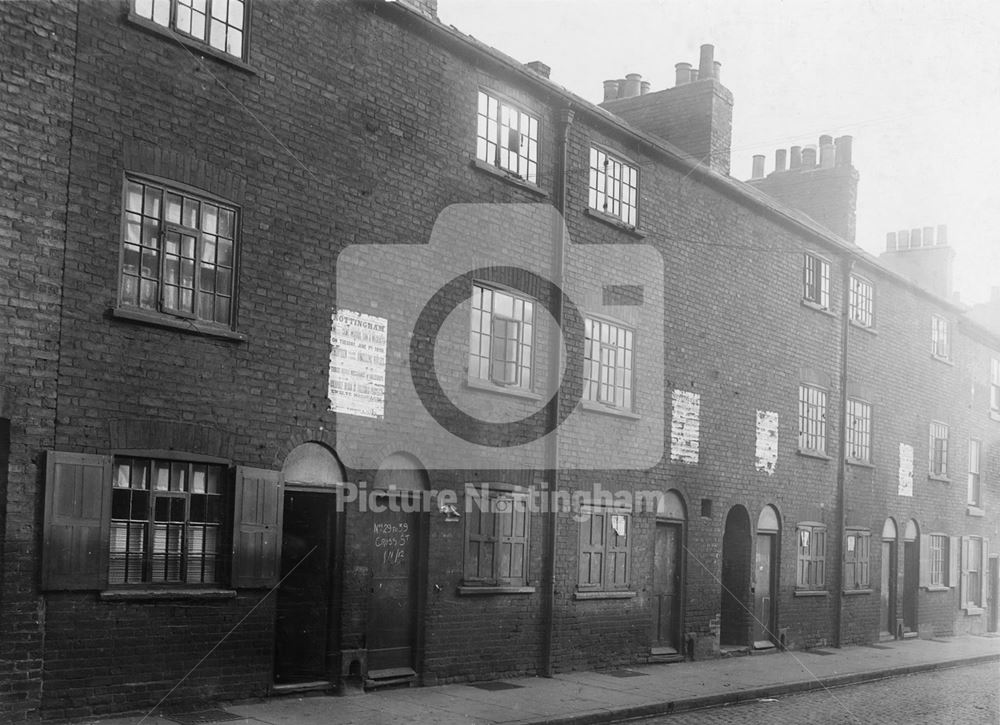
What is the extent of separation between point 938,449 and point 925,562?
9.82 feet

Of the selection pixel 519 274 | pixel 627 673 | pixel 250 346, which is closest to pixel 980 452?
pixel 627 673

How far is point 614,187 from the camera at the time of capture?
17.5 metres

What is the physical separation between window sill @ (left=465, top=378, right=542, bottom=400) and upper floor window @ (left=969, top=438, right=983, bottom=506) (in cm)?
1912

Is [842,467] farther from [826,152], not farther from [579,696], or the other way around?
[579,696]

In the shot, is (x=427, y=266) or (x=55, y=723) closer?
(x=55, y=723)

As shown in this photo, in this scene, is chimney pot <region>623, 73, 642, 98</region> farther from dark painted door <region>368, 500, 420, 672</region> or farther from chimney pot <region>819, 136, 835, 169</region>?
dark painted door <region>368, 500, 420, 672</region>

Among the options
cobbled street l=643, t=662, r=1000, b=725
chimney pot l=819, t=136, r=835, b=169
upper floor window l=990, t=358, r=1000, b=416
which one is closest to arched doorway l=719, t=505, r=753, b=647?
cobbled street l=643, t=662, r=1000, b=725

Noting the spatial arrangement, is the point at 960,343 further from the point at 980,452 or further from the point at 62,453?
the point at 62,453

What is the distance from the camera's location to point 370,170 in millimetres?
13180

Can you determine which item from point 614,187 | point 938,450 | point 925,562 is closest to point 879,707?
point 614,187

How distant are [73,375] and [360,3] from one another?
18.3ft

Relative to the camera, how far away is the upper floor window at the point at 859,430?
24125mm

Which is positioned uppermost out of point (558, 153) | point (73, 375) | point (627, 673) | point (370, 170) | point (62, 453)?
point (558, 153)

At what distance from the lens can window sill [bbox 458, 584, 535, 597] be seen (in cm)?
1426
